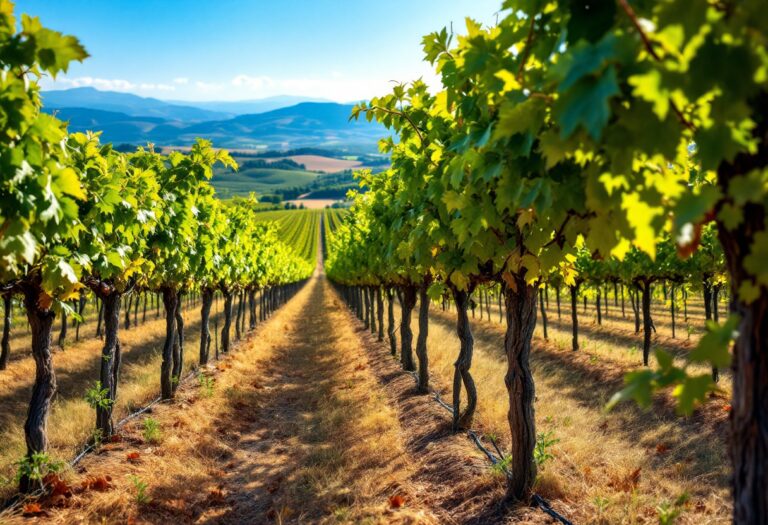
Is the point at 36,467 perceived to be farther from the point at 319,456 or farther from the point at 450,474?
the point at 450,474

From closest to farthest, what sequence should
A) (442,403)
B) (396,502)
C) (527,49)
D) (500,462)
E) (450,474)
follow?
(527,49)
(396,502)
(500,462)
(450,474)
(442,403)

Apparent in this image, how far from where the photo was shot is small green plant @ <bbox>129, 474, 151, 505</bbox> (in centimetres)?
619

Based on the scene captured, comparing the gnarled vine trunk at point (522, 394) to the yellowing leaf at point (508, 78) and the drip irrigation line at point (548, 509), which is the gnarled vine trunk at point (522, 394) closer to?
the drip irrigation line at point (548, 509)

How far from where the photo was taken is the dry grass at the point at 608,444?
18.9 ft

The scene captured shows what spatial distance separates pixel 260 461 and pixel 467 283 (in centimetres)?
457

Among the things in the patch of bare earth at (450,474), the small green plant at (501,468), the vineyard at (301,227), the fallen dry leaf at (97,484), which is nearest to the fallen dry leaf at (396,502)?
the patch of bare earth at (450,474)

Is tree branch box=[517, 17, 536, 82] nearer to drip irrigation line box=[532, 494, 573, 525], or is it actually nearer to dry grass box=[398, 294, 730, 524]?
drip irrigation line box=[532, 494, 573, 525]

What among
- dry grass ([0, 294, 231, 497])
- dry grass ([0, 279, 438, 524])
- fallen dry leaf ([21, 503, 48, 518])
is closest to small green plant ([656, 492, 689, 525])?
dry grass ([0, 279, 438, 524])

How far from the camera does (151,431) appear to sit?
8531mm

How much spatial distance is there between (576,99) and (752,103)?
0.98 metres

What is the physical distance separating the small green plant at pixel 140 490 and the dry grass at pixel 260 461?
0.03 meters

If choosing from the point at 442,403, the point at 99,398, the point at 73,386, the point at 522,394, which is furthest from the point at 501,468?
the point at 73,386

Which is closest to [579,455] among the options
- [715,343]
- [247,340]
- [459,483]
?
[459,483]

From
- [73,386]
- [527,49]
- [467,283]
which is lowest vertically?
[73,386]
